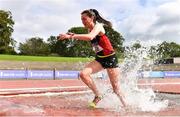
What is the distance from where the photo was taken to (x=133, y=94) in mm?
10062

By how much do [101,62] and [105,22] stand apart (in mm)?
821

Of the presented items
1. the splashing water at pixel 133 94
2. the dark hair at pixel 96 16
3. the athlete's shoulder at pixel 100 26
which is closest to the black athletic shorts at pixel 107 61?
the athlete's shoulder at pixel 100 26

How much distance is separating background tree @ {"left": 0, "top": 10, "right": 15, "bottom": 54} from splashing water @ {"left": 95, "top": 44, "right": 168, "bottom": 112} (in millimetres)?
80446

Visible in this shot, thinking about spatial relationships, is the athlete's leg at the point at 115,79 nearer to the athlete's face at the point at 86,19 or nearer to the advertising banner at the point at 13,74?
the athlete's face at the point at 86,19

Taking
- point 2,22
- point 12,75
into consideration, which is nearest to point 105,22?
point 12,75

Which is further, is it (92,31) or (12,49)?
(12,49)

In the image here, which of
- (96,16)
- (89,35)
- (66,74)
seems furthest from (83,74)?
(66,74)

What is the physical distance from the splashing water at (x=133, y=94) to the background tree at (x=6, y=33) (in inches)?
3167

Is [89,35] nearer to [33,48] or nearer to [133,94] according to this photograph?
[133,94]

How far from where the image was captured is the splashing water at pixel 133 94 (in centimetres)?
886

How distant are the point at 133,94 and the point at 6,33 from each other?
85.6 meters

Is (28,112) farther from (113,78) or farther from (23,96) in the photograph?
(23,96)

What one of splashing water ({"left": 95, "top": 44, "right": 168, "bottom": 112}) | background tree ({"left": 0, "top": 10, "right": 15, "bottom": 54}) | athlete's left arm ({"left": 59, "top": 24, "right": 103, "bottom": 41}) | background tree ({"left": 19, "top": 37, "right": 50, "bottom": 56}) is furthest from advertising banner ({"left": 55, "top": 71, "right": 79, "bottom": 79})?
background tree ({"left": 19, "top": 37, "right": 50, "bottom": 56})

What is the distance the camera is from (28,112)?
22.6 feet
